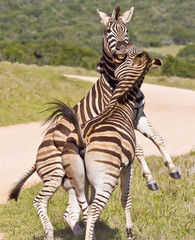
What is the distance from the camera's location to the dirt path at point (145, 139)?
1028 centimetres

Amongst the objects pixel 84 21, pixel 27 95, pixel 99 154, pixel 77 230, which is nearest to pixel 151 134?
pixel 77 230

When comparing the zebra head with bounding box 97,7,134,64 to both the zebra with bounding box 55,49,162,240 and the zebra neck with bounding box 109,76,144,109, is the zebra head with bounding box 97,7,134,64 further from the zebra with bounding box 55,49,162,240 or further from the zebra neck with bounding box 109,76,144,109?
the zebra with bounding box 55,49,162,240

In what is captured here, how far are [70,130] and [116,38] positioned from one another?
145cm

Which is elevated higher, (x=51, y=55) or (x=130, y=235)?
(x=130, y=235)

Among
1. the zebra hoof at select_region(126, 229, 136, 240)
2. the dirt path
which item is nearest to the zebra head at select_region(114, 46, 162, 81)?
the zebra hoof at select_region(126, 229, 136, 240)

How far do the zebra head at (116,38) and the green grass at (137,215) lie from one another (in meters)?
2.39

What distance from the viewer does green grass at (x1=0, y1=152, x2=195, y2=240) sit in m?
5.76

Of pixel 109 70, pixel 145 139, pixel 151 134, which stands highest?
pixel 109 70

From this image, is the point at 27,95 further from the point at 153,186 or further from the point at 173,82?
the point at 173,82

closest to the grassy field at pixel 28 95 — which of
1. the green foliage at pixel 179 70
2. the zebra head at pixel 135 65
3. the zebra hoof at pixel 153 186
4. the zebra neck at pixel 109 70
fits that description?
the zebra neck at pixel 109 70

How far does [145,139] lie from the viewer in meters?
14.1

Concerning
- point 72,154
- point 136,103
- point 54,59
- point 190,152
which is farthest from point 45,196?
point 54,59

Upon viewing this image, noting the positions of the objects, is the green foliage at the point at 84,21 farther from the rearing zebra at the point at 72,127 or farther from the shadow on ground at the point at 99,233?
the shadow on ground at the point at 99,233

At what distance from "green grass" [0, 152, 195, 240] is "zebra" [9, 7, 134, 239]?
0.62 metres
